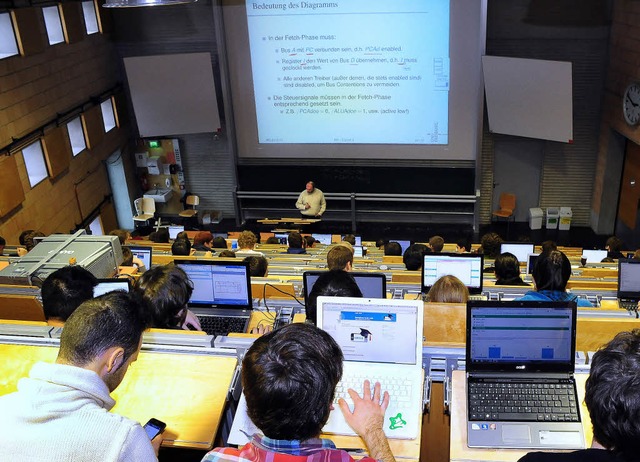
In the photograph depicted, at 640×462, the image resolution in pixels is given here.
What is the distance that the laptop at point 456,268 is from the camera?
4992 mm

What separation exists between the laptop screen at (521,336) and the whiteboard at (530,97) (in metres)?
6.63

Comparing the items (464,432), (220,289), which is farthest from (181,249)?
(464,432)

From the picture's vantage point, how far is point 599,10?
351 inches

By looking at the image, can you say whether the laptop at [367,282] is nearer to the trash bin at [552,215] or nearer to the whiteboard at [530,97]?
the whiteboard at [530,97]

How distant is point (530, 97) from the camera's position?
862cm

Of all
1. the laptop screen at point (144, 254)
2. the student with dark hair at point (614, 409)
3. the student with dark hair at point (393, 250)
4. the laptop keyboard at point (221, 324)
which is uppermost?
the student with dark hair at point (614, 409)

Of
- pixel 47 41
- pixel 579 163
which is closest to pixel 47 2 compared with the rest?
pixel 47 41

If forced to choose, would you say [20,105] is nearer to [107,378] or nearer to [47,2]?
[47,2]

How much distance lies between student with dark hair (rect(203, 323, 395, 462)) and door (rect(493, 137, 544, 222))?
8.87 metres

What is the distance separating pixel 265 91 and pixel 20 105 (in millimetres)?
3804

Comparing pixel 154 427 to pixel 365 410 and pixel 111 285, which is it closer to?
pixel 365 410

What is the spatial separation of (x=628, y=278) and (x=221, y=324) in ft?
10.6

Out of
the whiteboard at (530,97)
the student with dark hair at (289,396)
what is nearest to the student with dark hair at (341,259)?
the student with dark hair at (289,396)

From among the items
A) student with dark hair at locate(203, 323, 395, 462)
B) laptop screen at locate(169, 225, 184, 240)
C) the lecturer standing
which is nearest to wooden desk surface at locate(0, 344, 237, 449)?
student with dark hair at locate(203, 323, 395, 462)
